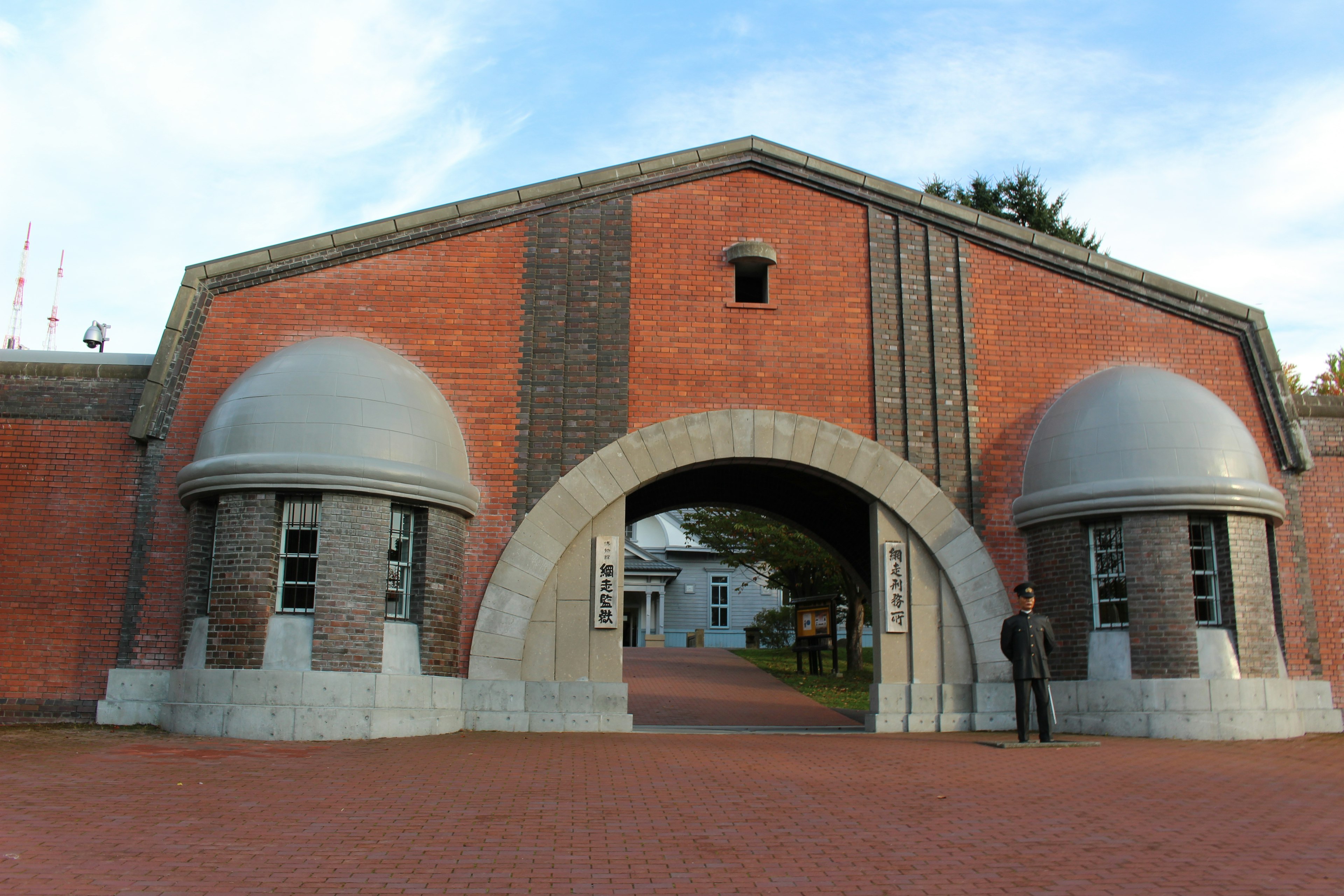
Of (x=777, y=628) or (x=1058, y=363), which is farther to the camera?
(x=777, y=628)

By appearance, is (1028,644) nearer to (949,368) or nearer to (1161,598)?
(1161,598)

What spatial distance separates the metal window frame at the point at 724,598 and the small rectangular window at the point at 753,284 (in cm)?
3169

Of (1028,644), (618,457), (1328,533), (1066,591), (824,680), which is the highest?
(618,457)

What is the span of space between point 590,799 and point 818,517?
10674mm

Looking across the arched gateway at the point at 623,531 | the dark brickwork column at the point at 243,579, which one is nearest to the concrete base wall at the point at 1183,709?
the arched gateway at the point at 623,531

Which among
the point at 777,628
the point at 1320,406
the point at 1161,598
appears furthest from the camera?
the point at 777,628

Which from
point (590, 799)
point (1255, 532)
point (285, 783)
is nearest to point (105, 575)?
point (285, 783)

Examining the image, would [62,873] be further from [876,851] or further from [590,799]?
[876,851]

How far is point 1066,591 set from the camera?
1299cm

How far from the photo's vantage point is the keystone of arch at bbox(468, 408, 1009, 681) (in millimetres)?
12812

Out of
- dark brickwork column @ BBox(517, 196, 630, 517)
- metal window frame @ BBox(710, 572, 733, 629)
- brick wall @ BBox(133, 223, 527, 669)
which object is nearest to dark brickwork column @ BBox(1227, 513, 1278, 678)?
dark brickwork column @ BBox(517, 196, 630, 517)

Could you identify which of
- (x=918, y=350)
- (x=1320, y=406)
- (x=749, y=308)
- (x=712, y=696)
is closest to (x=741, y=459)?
(x=749, y=308)

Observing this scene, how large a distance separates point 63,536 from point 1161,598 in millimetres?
12917

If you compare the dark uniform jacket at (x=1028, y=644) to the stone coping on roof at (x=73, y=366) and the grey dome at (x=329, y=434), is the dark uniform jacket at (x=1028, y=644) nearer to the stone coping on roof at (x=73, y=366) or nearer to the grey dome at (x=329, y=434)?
the grey dome at (x=329, y=434)
